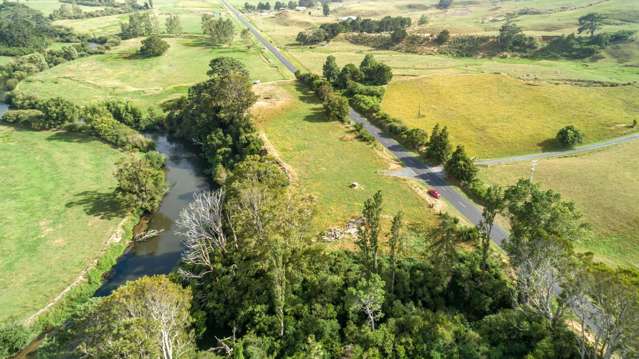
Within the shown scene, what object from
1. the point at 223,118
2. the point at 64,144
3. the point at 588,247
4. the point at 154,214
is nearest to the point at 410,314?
the point at 588,247

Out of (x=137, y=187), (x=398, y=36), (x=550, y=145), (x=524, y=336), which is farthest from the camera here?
(x=398, y=36)

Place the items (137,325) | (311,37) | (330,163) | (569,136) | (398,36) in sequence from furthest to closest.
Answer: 1. (311,37)
2. (398,36)
3. (569,136)
4. (330,163)
5. (137,325)

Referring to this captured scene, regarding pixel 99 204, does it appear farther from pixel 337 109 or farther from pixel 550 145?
pixel 550 145

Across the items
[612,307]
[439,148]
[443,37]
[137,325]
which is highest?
[443,37]

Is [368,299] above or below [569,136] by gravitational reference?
below

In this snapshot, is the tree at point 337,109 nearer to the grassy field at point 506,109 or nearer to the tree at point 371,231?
the grassy field at point 506,109

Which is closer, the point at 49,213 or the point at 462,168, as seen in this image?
the point at 49,213

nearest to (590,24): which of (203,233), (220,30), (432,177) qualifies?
(432,177)

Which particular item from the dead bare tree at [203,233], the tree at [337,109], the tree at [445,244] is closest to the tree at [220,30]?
the tree at [337,109]
